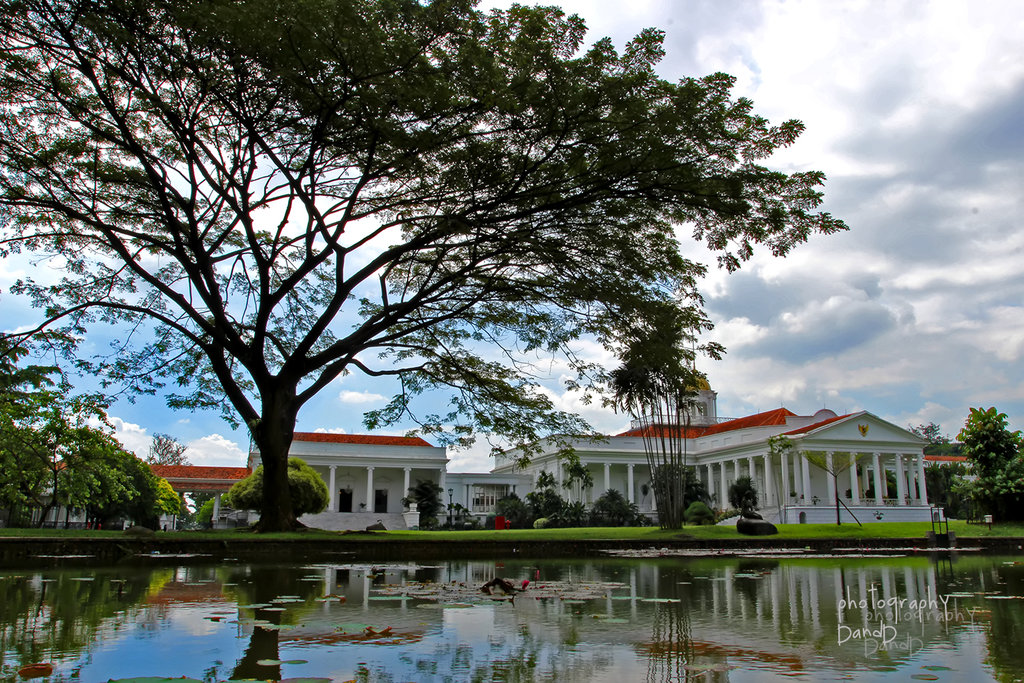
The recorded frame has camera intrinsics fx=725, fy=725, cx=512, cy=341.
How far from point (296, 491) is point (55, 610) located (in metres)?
20.7

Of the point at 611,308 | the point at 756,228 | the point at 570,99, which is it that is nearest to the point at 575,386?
the point at 611,308

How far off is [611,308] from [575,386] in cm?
227

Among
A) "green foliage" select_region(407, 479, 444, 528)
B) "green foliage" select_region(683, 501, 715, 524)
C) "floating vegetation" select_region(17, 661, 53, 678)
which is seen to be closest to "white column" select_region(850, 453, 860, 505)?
"green foliage" select_region(683, 501, 715, 524)

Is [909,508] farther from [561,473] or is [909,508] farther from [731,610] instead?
[731,610]

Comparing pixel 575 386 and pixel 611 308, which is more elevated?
pixel 611 308

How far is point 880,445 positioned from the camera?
45938 millimetres

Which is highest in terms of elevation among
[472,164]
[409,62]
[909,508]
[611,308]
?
[409,62]

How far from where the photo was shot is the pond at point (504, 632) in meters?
2.59

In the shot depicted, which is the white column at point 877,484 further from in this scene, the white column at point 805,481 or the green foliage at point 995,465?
the green foliage at point 995,465

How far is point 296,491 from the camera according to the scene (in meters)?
24.0

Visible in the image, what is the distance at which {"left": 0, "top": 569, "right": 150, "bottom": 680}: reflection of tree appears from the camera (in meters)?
2.89

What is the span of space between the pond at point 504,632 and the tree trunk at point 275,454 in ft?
25.3

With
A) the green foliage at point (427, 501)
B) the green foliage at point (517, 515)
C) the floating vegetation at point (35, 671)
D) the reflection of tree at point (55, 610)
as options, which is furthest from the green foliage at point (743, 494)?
the floating vegetation at point (35, 671)

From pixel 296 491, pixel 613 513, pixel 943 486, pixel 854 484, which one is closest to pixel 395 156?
pixel 296 491
